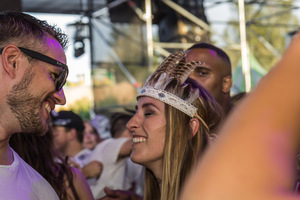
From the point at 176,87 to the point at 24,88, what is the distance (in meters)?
0.76

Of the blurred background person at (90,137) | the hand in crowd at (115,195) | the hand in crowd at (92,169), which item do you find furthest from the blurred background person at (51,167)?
the blurred background person at (90,137)

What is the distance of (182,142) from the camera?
6.81ft

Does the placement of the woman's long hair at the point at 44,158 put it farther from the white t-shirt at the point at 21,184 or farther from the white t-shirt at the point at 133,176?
the white t-shirt at the point at 133,176

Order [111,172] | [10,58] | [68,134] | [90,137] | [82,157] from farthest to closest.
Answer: [90,137] < [68,134] < [82,157] < [111,172] < [10,58]

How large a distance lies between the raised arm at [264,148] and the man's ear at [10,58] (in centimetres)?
154

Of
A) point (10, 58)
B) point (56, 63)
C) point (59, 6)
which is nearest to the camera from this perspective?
point (10, 58)

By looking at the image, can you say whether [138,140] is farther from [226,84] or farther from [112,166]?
[112,166]

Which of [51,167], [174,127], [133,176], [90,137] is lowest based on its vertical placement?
[90,137]

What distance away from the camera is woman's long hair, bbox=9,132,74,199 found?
2.54 metres

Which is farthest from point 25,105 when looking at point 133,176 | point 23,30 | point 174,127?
point 133,176

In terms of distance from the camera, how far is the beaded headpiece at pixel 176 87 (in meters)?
2.11

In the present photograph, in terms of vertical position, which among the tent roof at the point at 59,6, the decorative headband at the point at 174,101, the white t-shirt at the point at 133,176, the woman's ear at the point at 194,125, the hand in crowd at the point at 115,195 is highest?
the tent roof at the point at 59,6

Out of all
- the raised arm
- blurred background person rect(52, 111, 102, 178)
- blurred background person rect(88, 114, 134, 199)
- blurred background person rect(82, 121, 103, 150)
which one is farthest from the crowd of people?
blurred background person rect(82, 121, 103, 150)

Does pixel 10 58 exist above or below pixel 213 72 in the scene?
above
